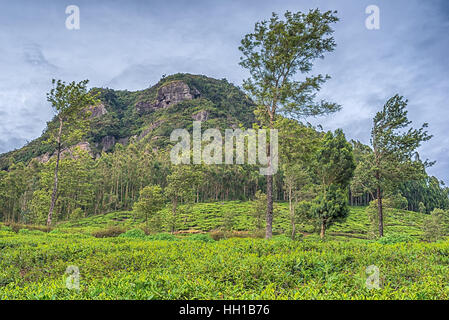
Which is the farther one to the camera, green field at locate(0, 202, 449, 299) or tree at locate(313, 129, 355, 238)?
tree at locate(313, 129, 355, 238)

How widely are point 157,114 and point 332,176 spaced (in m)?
142

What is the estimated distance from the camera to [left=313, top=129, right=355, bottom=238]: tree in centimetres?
1791

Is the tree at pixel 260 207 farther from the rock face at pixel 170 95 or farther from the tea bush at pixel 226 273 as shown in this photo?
the rock face at pixel 170 95

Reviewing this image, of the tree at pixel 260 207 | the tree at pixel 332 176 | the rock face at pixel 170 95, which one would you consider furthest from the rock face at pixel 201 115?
the tree at pixel 332 176

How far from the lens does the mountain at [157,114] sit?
113 m

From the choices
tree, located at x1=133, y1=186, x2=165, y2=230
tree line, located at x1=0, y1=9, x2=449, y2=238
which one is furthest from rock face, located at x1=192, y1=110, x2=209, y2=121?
tree, located at x1=133, y1=186, x2=165, y2=230

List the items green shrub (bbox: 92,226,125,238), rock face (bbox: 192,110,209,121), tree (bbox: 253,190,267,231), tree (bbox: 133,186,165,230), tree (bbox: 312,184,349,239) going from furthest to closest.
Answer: rock face (bbox: 192,110,209,121)
tree (bbox: 253,190,267,231)
tree (bbox: 133,186,165,230)
tree (bbox: 312,184,349,239)
green shrub (bbox: 92,226,125,238)

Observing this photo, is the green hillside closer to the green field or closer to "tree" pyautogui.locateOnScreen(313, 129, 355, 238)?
"tree" pyautogui.locateOnScreen(313, 129, 355, 238)

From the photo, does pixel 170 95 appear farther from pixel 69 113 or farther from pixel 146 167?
pixel 69 113

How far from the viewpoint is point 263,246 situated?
6395 mm

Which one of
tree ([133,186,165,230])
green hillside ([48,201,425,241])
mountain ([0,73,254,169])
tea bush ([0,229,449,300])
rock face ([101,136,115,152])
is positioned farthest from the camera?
rock face ([101,136,115,152])

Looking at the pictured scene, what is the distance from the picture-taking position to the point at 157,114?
493ft

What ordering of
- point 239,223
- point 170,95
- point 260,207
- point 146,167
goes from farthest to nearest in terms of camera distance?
point 170,95
point 146,167
point 239,223
point 260,207

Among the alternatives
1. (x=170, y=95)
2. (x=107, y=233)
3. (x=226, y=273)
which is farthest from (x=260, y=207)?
(x=170, y=95)
